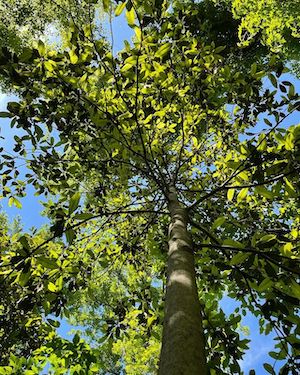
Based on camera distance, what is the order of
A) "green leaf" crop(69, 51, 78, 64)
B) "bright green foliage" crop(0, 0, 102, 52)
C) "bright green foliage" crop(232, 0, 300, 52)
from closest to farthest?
"green leaf" crop(69, 51, 78, 64) < "bright green foliage" crop(232, 0, 300, 52) < "bright green foliage" crop(0, 0, 102, 52)

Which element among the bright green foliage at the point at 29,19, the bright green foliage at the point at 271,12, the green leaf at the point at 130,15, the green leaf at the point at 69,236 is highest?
the bright green foliage at the point at 29,19

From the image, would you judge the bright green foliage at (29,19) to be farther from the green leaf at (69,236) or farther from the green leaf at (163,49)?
the green leaf at (69,236)

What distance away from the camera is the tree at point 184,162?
2.06 m

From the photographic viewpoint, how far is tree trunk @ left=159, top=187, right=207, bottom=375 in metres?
1.48

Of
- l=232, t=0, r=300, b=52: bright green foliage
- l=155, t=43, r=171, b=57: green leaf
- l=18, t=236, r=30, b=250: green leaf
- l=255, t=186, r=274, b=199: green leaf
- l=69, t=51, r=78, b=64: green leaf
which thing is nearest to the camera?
l=18, t=236, r=30, b=250: green leaf

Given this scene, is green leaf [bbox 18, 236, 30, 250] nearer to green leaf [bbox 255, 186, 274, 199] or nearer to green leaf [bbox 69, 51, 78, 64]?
green leaf [bbox 255, 186, 274, 199]

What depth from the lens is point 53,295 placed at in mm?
2762

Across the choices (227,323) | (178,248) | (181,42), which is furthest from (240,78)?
(227,323)

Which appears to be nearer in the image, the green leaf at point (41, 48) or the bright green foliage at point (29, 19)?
the green leaf at point (41, 48)

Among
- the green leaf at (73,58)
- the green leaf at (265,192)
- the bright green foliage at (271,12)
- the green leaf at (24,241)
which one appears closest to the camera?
the green leaf at (24,241)

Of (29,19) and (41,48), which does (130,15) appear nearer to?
(41,48)

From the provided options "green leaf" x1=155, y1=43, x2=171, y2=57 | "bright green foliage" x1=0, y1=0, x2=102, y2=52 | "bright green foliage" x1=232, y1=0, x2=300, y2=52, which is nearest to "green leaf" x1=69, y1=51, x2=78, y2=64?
"green leaf" x1=155, y1=43, x2=171, y2=57

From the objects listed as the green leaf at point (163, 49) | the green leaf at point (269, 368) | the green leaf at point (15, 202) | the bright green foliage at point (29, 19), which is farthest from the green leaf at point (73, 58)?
the bright green foliage at point (29, 19)

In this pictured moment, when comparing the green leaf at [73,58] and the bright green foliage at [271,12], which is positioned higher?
the bright green foliage at [271,12]
